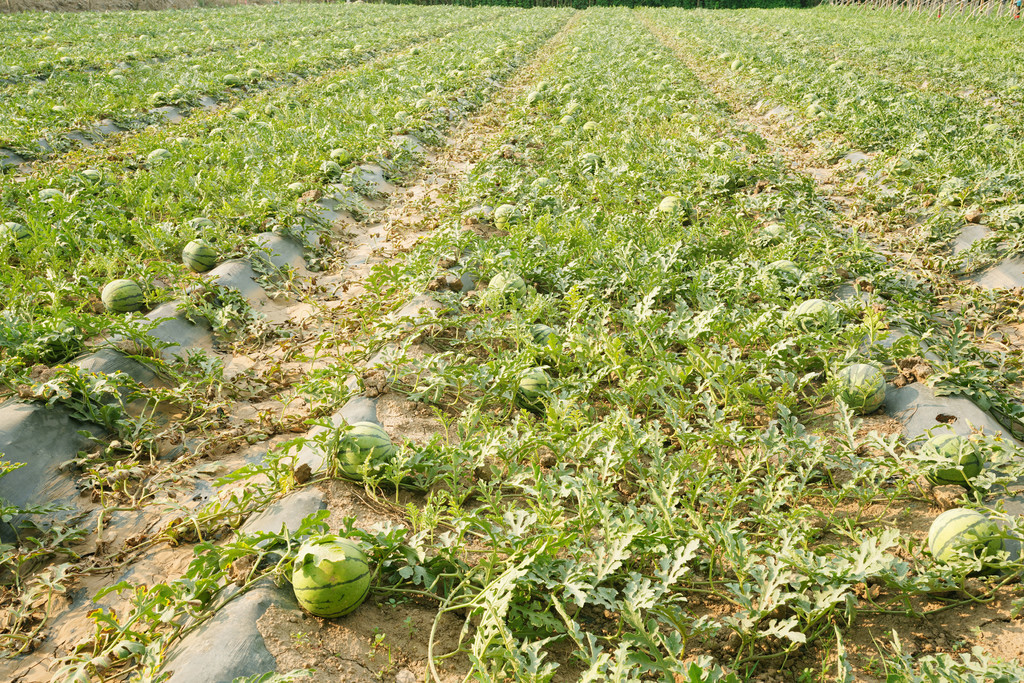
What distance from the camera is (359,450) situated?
2.72m

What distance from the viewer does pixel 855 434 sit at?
119 inches

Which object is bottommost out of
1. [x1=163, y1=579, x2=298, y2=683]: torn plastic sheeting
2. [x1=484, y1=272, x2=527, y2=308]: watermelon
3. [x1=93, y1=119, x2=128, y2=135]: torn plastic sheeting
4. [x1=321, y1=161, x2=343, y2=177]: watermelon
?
[x1=163, y1=579, x2=298, y2=683]: torn plastic sheeting

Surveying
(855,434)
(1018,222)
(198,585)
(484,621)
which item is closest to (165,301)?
(198,585)

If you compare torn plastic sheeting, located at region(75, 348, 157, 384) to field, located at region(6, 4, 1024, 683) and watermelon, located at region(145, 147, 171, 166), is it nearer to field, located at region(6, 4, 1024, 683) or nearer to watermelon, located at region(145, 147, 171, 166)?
field, located at region(6, 4, 1024, 683)

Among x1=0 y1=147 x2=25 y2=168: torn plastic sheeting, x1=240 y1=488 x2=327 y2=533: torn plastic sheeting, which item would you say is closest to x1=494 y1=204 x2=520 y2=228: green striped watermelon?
x1=240 y1=488 x2=327 y2=533: torn plastic sheeting

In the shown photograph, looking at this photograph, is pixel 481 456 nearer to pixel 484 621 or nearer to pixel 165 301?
pixel 484 621

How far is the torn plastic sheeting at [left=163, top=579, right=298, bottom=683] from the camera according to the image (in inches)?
72.4

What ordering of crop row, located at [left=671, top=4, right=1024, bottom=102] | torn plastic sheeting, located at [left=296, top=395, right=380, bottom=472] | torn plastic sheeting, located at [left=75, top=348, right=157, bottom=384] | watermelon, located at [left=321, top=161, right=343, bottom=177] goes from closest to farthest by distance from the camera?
1. torn plastic sheeting, located at [left=296, top=395, right=380, bottom=472]
2. torn plastic sheeting, located at [left=75, top=348, right=157, bottom=384]
3. watermelon, located at [left=321, top=161, right=343, bottom=177]
4. crop row, located at [left=671, top=4, right=1024, bottom=102]

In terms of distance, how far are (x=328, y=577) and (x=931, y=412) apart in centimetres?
315

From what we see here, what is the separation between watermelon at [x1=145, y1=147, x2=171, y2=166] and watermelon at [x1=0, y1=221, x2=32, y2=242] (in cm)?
224

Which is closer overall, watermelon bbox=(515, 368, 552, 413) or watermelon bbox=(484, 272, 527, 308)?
watermelon bbox=(515, 368, 552, 413)

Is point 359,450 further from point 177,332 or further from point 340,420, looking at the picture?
point 177,332

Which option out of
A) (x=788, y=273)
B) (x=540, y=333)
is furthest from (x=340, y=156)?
(x=788, y=273)

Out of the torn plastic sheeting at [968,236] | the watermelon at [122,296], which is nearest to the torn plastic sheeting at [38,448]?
the watermelon at [122,296]
